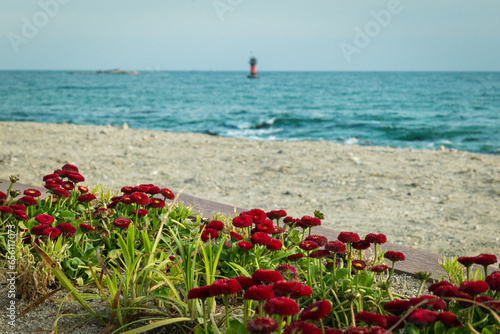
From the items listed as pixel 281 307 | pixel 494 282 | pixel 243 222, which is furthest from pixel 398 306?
pixel 243 222

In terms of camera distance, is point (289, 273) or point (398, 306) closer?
point (398, 306)

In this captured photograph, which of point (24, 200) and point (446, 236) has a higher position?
point (24, 200)

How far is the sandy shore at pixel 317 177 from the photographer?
14.4 feet

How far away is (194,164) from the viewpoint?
7.02 meters

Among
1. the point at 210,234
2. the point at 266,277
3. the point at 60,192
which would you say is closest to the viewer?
the point at 266,277

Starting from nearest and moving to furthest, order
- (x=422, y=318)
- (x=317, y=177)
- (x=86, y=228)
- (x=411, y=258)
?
(x=422, y=318) < (x=86, y=228) < (x=411, y=258) < (x=317, y=177)

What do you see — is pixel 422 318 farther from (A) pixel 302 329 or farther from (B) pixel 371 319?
(A) pixel 302 329

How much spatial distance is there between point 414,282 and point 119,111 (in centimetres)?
2034

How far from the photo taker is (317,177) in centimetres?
628

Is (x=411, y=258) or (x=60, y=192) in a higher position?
(x=60, y=192)

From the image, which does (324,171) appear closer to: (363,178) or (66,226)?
(363,178)

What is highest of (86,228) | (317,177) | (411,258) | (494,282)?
(494,282)

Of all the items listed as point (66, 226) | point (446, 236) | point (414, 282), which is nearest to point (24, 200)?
point (66, 226)

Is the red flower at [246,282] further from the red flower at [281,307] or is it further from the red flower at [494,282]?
the red flower at [494,282]
